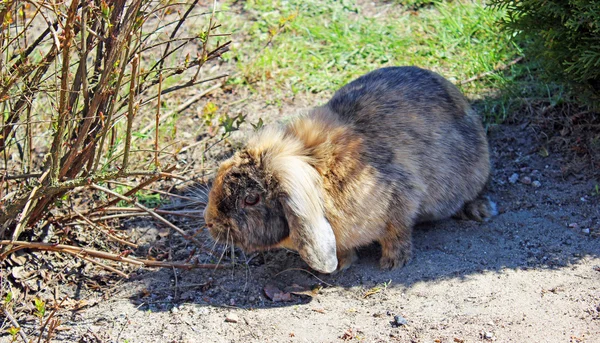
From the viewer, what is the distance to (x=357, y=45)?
6438 millimetres

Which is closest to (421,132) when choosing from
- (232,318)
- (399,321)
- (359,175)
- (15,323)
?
(359,175)

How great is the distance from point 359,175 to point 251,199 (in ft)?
2.21

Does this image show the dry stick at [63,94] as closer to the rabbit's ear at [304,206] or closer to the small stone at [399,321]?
the rabbit's ear at [304,206]

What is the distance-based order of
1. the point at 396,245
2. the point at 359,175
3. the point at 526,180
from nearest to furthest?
the point at 359,175, the point at 396,245, the point at 526,180

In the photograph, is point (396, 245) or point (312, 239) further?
point (396, 245)

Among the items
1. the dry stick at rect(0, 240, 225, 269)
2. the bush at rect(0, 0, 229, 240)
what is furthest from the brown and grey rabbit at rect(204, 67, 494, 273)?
the bush at rect(0, 0, 229, 240)

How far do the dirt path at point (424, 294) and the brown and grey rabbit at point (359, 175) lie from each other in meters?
0.20

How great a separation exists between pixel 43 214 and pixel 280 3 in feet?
11.4

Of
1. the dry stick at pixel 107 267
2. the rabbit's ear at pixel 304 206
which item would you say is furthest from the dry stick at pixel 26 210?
the rabbit's ear at pixel 304 206

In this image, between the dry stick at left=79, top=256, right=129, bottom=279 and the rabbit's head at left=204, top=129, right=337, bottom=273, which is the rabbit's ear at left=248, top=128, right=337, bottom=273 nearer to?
the rabbit's head at left=204, top=129, right=337, bottom=273

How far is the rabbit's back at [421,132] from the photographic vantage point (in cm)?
446

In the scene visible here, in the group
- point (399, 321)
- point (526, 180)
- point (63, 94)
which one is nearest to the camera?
point (63, 94)

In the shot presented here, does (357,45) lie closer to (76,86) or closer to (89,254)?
(76,86)

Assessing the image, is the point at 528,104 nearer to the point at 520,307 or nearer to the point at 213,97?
the point at 520,307
